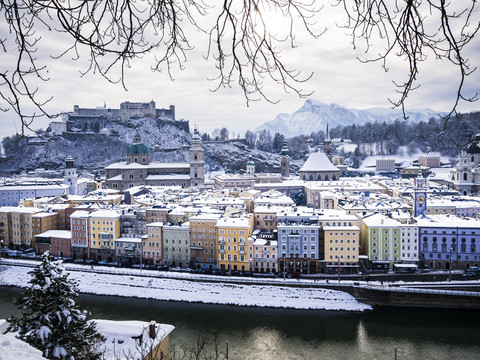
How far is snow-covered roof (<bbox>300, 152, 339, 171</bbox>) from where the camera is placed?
29797 millimetres

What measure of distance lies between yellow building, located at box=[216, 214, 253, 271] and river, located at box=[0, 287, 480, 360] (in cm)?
247

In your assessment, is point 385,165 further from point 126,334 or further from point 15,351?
point 15,351

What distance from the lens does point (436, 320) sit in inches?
401

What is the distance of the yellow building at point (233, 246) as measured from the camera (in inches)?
Result: 531

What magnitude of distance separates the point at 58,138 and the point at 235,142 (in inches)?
725

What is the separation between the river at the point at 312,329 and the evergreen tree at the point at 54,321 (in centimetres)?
283

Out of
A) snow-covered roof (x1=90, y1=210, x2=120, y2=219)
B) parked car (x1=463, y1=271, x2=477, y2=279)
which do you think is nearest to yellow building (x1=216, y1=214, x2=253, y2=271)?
snow-covered roof (x1=90, y1=210, x2=120, y2=219)

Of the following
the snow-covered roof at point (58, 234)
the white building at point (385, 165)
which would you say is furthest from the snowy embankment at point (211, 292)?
the white building at point (385, 165)

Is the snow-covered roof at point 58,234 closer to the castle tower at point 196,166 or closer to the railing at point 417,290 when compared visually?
the railing at point 417,290

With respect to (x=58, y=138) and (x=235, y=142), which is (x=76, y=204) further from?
(x=235, y=142)

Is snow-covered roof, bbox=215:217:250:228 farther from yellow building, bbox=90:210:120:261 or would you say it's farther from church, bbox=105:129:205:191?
church, bbox=105:129:205:191

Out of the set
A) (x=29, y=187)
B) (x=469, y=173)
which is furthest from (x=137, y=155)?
(x=469, y=173)

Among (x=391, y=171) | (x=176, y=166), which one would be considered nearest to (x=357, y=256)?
(x=176, y=166)

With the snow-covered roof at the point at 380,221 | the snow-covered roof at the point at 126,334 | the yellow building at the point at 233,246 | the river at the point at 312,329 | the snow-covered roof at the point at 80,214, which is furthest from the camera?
the snow-covered roof at the point at 80,214
